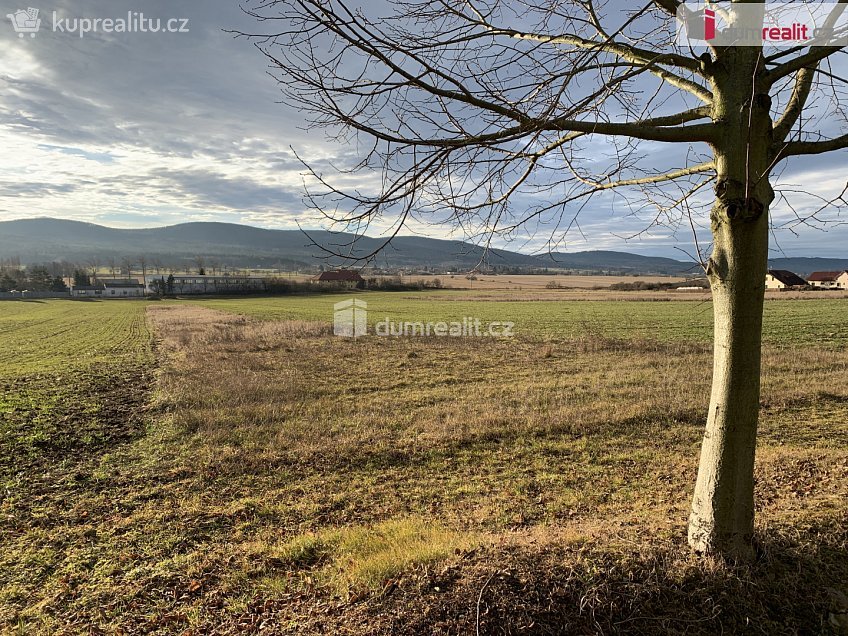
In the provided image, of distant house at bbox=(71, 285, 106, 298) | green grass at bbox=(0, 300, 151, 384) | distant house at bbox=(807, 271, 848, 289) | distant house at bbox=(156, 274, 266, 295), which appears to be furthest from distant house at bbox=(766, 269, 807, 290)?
distant house at bbox=(71, 285, 106, 298)

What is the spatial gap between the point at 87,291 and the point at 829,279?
16409 cm

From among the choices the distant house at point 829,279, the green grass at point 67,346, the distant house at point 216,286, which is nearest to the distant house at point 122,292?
the distant house at point 216,286

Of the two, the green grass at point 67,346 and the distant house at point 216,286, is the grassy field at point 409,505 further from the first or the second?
the distant house at point 216,286

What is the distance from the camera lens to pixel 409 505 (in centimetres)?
624

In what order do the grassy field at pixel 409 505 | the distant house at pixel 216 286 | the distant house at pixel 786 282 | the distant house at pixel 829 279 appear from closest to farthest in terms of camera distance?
the grassy field at pixel 409 505
the distant house at pixel 786 282
the distant house at pixel 216 286
the distant house at pixel 829 279

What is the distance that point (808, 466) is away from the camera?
6340 mm

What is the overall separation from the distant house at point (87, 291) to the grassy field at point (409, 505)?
9714cm

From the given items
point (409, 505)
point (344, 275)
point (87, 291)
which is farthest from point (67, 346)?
point (87, 291)

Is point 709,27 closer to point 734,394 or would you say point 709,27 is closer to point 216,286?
point 734,394

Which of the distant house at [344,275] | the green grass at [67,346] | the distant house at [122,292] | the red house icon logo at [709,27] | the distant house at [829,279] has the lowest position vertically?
the green grass at [67,346]

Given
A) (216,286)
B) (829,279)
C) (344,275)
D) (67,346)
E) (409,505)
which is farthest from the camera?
(829,279)

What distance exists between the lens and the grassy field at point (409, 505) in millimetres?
3012

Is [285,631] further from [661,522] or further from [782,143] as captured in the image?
[782,143]

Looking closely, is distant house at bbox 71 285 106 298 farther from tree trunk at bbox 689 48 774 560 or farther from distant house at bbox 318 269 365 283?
tree trunk at bbox 689 48 774 560
